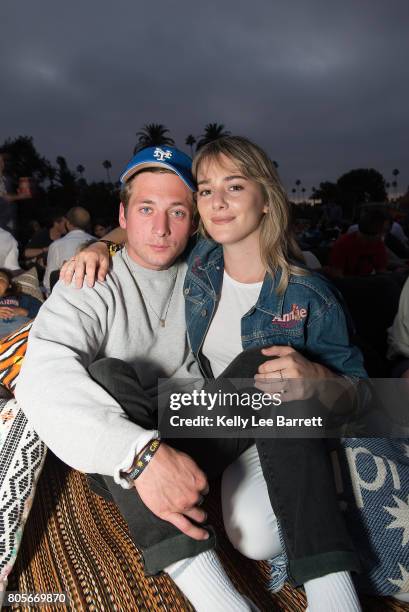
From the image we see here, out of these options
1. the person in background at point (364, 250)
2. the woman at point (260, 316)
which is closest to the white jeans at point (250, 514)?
the woman at point (260, 316)

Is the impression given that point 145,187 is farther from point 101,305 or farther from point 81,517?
point 81,517

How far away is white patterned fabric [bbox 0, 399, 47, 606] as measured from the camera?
4.42ft

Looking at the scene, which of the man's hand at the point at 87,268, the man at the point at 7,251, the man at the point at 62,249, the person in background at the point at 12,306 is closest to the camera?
the man's hand at the point at 87,268

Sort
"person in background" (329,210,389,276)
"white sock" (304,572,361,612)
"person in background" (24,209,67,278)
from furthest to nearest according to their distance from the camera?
"person in background" (24,209,67,278), "person in background" (329,210,389,276), "white sock" (304,572,361,612)

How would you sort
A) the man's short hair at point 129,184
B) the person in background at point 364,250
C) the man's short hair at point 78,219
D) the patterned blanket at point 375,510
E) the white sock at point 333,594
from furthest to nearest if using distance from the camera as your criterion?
1. the man's short hair at point 78,219
2. the person in background at point 364,250
3. the man's short hair at point 129,184
4. the patterned blanket at point 375,510
5. the white sock at point 333,594

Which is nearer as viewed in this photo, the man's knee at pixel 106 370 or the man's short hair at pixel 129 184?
the man's knee at pixel 106 370

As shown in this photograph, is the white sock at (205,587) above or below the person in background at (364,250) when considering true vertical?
below

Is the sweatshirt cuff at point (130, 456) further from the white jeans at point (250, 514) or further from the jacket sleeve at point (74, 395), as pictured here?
the white jeans at point (250, 514)

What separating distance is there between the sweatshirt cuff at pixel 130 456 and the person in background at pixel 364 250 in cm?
327

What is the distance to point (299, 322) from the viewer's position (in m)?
1.63

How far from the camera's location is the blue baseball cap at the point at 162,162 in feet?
5.36

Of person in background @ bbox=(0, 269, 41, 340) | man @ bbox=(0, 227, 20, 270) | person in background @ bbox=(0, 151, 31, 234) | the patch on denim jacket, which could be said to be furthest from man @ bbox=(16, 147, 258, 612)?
person in background @ bbox=(0, 151, 31, 234)

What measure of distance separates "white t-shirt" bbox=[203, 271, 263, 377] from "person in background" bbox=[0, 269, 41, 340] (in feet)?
3.38

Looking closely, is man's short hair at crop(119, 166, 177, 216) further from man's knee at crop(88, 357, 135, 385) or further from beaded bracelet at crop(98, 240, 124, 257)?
man's knee at crop(88, 357, 135, 385)
